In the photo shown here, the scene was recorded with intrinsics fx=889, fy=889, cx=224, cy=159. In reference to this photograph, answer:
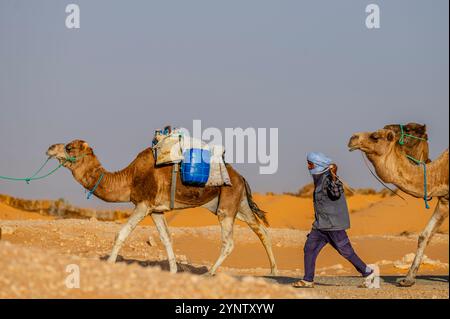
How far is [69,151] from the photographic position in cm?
1433

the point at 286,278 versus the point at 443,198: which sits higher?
the point at 443,198

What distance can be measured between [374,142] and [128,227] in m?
3.93

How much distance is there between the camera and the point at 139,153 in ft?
47.5

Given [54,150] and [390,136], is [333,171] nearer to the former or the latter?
[390,136]

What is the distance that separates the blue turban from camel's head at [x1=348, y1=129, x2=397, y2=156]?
38 centimetres

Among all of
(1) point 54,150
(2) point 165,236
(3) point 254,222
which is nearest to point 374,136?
(3) point 254,222

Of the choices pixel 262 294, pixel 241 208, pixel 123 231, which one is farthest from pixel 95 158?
pixel 262 294

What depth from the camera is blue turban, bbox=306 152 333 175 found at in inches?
486

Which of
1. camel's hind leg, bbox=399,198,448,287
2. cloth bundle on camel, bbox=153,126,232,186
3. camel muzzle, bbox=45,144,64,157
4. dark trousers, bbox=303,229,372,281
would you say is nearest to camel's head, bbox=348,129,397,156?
dark trousers, bbox=303,229,372,281

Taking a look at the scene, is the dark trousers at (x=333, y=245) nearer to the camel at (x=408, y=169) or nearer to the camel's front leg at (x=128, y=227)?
the camel at (x=408, y=169)

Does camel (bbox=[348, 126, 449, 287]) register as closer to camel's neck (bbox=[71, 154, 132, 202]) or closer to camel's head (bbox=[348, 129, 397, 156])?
camel's head (bbox=[348, 129, 397, 156])

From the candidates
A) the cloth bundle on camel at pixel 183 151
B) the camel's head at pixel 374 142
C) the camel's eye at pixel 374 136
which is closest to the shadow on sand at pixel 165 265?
the cloth bundle on camel at pixel 183 151
